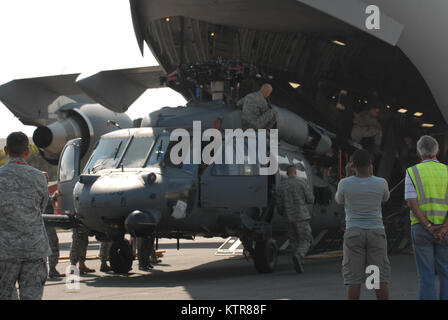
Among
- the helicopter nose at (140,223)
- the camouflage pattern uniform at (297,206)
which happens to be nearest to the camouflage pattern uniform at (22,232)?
the helicopter nose at (140,223)

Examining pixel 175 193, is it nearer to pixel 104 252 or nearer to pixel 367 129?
pixel 104 252

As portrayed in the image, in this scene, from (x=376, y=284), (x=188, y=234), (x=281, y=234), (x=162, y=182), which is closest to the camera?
(x=376, y=284)

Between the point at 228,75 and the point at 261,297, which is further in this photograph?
the point at 228,75

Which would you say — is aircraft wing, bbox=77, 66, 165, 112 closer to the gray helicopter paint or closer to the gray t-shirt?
the gray helicopter paint

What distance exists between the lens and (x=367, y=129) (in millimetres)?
16109

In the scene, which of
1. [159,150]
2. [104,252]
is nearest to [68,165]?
[104,252]

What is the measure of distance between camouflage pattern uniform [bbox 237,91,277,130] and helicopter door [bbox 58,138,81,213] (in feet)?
9.85

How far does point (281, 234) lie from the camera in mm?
12516

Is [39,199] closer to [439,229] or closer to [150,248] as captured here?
[439,229]

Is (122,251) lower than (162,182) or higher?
lower

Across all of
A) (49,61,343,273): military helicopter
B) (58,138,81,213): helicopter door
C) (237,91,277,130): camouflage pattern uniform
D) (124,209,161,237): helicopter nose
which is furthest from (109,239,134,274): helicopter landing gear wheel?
(237,91,277,130): camouflage pattern uniform

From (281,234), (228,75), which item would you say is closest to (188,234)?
(281,234)
